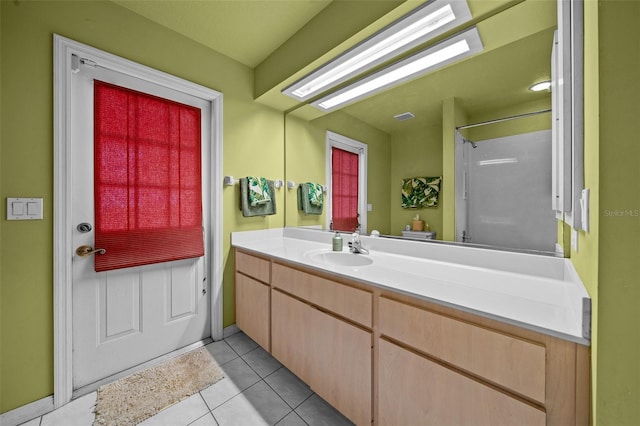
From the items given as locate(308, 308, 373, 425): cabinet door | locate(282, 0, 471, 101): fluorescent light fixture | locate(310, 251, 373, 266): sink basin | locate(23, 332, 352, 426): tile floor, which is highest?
locate(282, 0, 471, 101): fluorescent light fixture

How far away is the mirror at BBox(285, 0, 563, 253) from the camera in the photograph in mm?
1060

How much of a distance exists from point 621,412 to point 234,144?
233 cm

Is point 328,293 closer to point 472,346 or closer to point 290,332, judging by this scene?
point 290,332

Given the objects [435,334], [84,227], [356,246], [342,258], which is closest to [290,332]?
[342,258]

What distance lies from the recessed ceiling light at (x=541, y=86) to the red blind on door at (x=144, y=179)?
2068 mm

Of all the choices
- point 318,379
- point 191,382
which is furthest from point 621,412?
point 191,382

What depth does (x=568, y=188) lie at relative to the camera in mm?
758

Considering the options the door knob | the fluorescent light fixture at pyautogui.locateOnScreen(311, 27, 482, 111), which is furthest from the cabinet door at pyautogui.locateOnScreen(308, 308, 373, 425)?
the fluorescent light fixture at pyautogui.locateOnScreen(311, 27, 482, 111)

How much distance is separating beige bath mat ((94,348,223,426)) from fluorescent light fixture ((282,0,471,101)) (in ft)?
7.20

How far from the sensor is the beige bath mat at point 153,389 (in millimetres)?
1294

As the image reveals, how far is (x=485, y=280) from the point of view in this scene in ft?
3.38

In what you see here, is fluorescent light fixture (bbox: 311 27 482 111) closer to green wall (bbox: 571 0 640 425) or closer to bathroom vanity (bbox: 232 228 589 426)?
green wall (bbox: 571 0 640 425)

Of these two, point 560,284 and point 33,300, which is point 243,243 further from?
point 560,284

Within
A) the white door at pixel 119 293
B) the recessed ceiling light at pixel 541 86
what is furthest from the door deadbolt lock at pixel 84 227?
the recessed ceiling light at pixel 541 86
